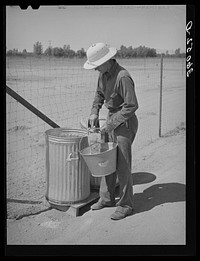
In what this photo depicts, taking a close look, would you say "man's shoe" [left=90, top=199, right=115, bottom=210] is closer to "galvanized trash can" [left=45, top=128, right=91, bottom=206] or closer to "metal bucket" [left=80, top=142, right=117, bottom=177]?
"galvanized trash can" [left=45, top=128, right=91, bottom=206]

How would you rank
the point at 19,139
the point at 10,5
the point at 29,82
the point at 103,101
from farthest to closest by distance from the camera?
1. the point at 29,82
2. the point at 19,139
3. the point at 103,101
4. the point at 10,5

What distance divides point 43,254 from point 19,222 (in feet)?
1.62

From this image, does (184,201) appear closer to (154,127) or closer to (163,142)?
(163,142)

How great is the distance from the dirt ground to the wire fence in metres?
0.47

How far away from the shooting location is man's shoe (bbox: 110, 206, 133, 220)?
4.18 metres

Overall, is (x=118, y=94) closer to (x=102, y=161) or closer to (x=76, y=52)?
(x=102, y=161)

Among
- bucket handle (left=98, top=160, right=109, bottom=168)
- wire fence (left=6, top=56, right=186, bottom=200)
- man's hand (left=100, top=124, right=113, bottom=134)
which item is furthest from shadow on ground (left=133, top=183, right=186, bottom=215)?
man's hand (left=100, top=124, right=113, bottom=134)

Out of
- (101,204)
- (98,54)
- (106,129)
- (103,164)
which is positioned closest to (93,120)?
(106,129)

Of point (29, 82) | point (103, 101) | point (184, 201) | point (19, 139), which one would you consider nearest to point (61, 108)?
point (29, 82)

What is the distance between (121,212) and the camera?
4.20 meters

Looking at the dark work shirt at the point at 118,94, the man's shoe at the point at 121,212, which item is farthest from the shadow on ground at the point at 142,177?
the dark work shirt at the point at 118,94

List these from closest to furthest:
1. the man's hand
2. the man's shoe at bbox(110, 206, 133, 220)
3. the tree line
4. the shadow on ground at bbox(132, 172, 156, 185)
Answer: the man's hand, the man's shoe at bbox(110, 206, 133, 220), the tree line, the shadow on ground at bbox(132, 172, 156, 185)

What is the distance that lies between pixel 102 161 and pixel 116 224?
0.70 metres
